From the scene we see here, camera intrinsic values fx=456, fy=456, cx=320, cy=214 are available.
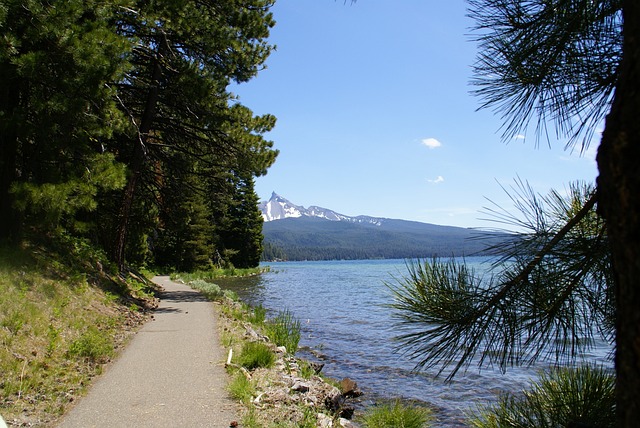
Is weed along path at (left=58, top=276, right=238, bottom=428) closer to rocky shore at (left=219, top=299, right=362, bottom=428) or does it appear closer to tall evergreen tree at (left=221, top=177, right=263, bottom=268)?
rocky shore at (left=219, top=299, right=362, bottom=428)

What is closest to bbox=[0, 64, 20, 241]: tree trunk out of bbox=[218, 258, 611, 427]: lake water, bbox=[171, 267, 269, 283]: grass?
bbox=[218, 258, 611, 427]: lake water

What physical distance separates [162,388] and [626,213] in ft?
19.8

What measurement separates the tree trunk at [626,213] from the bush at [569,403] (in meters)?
1.12

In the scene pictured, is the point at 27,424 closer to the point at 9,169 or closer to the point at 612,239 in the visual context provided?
the point at 612,239

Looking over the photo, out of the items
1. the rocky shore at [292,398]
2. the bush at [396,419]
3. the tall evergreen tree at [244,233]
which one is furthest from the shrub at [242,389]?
the tall evergreen tree at [244,233]

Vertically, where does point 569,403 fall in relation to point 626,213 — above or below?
below

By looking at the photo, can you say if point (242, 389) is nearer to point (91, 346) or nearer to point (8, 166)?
point (91, 346)

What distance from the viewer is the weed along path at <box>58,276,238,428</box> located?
495cm

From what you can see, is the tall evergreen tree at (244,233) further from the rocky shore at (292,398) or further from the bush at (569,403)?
the bush at (569,403)

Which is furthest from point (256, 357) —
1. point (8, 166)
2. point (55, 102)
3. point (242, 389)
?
point (8, 166)

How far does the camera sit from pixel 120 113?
9875mm

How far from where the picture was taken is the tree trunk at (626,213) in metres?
1.17

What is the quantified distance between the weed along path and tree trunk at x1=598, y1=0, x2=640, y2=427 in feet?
14.4

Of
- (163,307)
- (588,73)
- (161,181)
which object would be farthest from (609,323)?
(161,181)
